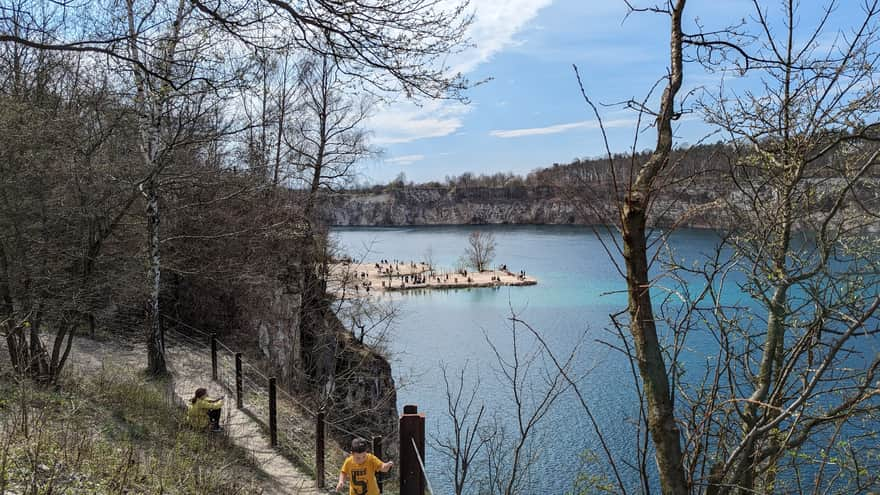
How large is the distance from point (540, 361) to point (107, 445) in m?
15.6

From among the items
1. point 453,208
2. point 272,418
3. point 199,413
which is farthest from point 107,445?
point 453,208

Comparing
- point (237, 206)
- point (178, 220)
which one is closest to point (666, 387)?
point (178, 220)

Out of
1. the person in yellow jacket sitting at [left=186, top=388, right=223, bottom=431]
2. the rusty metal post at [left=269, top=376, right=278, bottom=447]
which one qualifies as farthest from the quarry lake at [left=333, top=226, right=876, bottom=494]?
the person in yellow jacket sitting at [left=186, top=388, right=223, bottom=431]

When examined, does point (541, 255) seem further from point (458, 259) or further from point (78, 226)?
point (78, 226)

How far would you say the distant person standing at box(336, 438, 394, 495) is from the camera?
19.2ft

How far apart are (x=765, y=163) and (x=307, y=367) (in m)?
13.6

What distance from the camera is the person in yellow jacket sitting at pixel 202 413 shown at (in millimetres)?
8164

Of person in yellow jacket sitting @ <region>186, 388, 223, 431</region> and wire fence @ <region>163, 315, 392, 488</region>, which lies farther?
wire fence @ <region>163, 315, 392, 488</region>

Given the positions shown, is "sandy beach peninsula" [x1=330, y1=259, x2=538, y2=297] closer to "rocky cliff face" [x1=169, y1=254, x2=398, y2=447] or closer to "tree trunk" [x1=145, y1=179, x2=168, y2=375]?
"rocky cliff face" [x1=169, y1=254, x2=398, y2=447]

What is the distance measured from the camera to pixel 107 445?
20.0ft

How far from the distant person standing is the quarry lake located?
94cm

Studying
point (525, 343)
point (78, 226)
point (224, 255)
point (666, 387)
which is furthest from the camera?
point (525, 343)

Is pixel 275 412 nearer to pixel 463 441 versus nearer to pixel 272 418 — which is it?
pixel 272 418

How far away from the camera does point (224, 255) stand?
15852 millimetres
